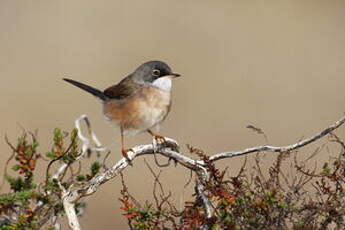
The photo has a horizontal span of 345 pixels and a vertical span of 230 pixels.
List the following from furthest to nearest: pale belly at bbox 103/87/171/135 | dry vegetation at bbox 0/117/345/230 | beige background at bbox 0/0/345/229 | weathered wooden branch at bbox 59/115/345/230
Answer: beige background at bbox 0/0/345/229 < pale belly at bbox 103/87/171/135 < weathered wooden branch at bbox 59/115/345/230 < dry vegetation at bbox 0/117/345/230

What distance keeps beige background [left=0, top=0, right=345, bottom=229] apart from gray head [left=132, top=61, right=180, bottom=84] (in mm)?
5957

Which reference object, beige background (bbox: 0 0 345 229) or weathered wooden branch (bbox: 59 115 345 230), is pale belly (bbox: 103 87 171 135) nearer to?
weathered wooden branch (bbox: 59 115 345 230)

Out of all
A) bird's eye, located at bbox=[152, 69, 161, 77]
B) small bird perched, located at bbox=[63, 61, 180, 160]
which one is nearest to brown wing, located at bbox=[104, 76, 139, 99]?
Answer: small bird perched, located at bbox=[63, 61, 180, 160]

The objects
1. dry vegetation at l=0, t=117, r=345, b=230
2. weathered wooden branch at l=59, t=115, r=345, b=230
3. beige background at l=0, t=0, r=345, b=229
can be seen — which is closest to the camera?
dry vegetation at l=0, t=117, r=345, b=230

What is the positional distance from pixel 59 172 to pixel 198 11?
18.2 m

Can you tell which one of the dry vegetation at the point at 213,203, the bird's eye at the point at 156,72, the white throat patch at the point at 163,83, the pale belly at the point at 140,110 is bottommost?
the dry vegetation at the point at 213,203

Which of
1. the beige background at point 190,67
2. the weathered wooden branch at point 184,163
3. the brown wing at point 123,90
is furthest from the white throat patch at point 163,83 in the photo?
the beige background at point 190,67

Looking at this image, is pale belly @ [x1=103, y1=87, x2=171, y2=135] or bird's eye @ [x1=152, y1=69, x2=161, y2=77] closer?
pale belly @ [x1=103, y1=87, x2=171, y2=135]

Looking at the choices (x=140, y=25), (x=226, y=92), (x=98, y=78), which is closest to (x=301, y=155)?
(x=226, y=92)

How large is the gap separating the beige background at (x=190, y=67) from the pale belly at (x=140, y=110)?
601 centimetres

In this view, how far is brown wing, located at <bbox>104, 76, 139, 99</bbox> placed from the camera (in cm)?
747

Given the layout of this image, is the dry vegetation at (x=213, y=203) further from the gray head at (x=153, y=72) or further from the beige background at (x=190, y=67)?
the beige background at (x=190, y=67)

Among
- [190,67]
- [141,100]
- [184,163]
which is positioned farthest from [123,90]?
[190,67]

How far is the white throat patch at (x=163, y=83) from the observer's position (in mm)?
7376
